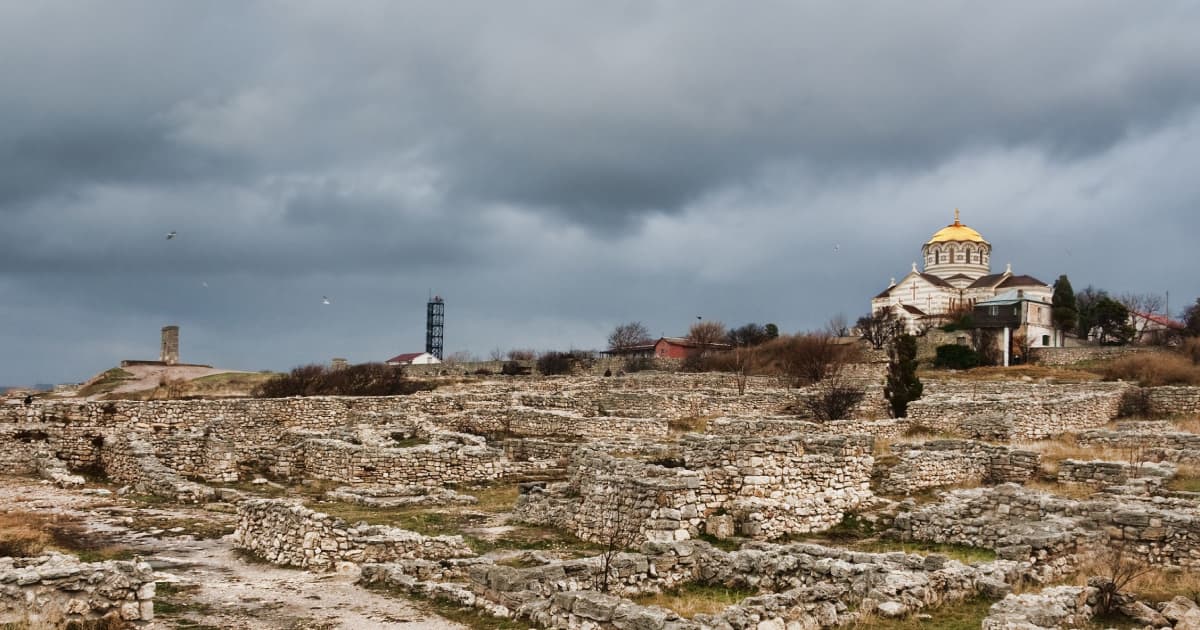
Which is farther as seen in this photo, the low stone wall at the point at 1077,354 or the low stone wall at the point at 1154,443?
the low stone wall at the point at 1077,354

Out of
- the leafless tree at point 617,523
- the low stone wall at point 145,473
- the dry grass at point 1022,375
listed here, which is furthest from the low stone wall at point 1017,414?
the low stone wall at point 145,473

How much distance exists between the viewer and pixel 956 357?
6931cm

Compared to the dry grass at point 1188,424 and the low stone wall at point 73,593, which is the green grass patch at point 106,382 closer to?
the low stone wall at point 73,593

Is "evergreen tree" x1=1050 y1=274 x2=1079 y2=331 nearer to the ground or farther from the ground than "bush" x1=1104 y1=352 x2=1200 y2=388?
farther from the ground

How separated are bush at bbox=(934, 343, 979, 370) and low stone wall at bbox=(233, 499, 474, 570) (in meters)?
62.0

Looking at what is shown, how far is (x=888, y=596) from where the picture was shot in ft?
34.1

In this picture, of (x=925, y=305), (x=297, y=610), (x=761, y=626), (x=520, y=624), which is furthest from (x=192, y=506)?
(x=925, y=305)

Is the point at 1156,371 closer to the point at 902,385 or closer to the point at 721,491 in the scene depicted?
the point at 902,385

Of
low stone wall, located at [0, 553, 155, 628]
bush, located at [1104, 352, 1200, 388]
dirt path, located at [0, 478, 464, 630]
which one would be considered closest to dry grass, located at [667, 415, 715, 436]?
dirt path, located at [0, 478, 464, 630]

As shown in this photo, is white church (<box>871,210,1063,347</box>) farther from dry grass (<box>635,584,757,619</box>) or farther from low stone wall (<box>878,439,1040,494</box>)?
dry grass (<box>635,584,757,619</box>)

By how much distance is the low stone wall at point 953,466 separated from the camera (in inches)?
736

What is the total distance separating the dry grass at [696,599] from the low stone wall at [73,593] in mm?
5920

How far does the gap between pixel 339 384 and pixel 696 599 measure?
120 ft

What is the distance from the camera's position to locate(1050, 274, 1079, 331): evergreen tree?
8400cm
